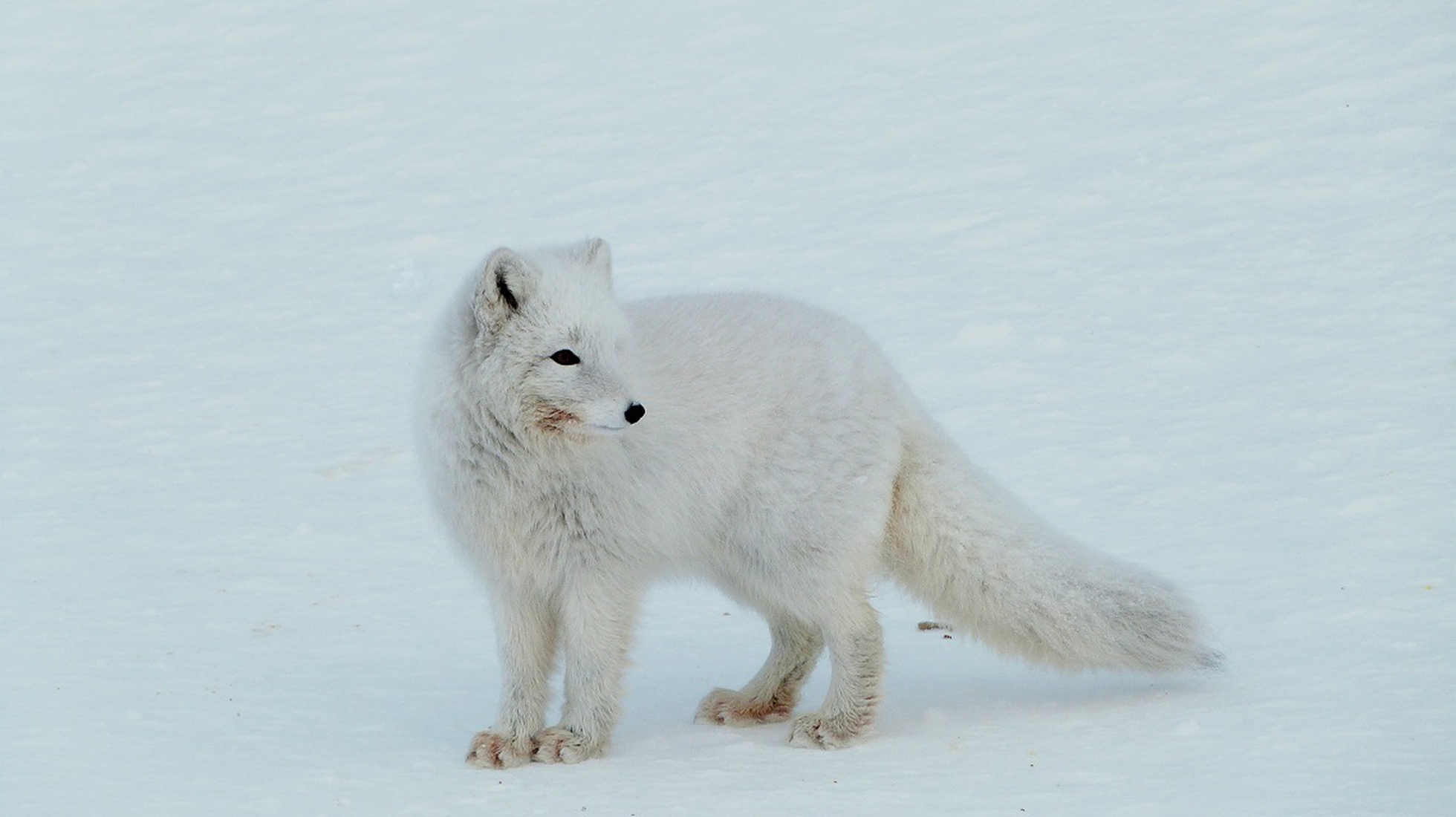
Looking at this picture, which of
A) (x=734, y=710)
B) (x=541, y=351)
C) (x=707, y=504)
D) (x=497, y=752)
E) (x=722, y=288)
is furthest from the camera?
(x=722, y=288)

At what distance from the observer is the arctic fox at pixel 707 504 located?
452cm

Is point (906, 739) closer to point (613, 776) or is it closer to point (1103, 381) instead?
point (613, 776)

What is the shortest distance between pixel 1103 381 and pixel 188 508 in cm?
414

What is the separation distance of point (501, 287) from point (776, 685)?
163 cm

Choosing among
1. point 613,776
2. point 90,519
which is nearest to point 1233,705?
point 613,776

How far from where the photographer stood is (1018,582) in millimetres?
4773

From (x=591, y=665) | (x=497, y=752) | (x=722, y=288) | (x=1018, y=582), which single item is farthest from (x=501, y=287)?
(x=722, y=288)

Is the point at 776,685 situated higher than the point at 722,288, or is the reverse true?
the point at 722,288

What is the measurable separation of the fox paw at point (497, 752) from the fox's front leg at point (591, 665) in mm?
44

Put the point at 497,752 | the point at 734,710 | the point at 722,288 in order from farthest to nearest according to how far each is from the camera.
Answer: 1. the point at 722,288
2. the point at 734,710
3. the point at 497,752

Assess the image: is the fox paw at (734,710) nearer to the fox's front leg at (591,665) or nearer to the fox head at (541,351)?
the fox's front leg at (591,665)

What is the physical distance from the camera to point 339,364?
8.77 meters

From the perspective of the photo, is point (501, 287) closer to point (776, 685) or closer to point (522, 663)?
point (522, 663)

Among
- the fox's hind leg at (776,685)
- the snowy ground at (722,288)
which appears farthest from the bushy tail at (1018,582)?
the fox's hind leg at (776,685)
